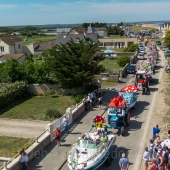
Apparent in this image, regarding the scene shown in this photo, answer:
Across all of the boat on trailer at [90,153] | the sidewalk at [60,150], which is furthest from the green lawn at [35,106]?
the boat on trailer at [90,153]

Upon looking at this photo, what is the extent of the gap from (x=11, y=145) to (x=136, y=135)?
7887 mm

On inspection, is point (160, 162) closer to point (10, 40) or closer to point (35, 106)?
point (35, 106)

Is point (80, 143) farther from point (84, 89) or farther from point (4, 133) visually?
point (84, 89)

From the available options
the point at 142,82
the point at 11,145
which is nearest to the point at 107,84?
the point at 142,82

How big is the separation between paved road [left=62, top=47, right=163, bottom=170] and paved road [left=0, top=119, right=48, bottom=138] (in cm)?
536

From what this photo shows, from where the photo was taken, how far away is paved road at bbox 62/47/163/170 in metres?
13.8

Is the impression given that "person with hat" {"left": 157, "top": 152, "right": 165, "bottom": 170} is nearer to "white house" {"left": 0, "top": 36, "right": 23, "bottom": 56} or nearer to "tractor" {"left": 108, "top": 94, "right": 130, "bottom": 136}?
"tractor" {"left": 108, "top": 94, "right": 130, "bottom": 136}

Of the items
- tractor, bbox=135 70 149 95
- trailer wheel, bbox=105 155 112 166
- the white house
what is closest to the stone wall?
tractor, bbox=135 70 149 95

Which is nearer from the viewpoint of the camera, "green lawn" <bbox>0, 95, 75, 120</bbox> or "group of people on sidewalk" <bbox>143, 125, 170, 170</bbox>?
"group of people on sidewalk" <bbox>143, 125, 170, 170</bbox>

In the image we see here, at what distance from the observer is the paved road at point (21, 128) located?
59.3 ft

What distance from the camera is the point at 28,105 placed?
24.5 metres

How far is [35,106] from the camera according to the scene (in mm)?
24109

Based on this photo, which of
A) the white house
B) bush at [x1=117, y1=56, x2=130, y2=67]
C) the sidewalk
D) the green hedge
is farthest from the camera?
the white house

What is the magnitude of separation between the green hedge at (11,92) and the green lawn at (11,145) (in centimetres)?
736
